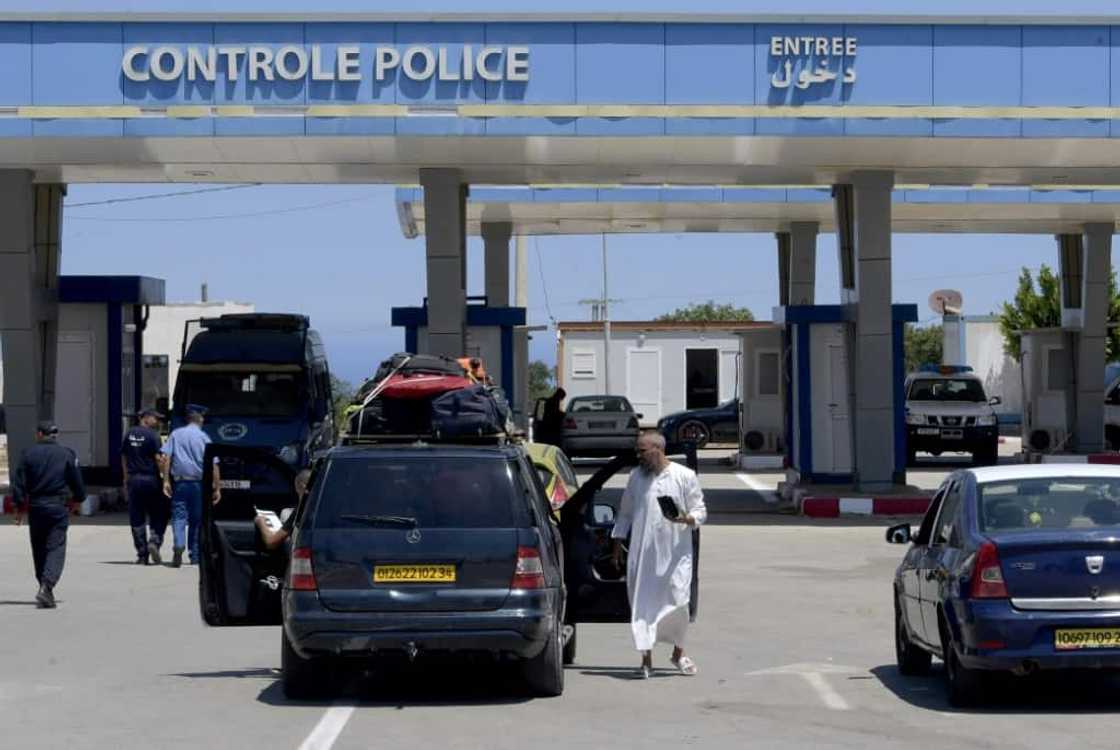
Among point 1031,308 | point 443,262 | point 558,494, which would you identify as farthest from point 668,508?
point 1031,308

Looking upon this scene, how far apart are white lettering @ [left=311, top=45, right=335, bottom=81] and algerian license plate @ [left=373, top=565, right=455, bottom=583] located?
15.1 m

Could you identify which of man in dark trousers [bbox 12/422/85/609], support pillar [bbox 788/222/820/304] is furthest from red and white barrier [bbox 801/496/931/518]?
man in dark trousers [bbox 12/422/85/609]

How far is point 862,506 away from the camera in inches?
1150

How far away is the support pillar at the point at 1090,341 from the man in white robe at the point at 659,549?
1192 inches

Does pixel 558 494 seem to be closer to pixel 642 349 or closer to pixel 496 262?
pixel 496 262

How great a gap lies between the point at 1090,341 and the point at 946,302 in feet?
28.6

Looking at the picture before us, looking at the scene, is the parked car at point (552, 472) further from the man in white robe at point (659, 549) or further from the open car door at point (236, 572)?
the open car door at point (236, 572)

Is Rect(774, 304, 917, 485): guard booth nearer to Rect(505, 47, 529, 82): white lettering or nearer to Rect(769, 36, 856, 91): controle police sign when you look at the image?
Rect(769, 36, 856, 91): controle police sign

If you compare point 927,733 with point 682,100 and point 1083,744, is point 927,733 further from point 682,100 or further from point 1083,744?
point 682,100

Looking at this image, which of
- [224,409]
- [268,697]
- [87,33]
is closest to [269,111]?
[87,33]

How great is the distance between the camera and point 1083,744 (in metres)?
10.6

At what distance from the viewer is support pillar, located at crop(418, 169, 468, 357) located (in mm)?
29766

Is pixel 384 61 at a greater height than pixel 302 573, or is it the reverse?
pixel 384 61

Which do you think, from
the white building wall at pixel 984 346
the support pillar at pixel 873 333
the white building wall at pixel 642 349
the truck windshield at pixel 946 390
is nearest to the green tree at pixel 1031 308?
the white building wall at pixel 984 346
